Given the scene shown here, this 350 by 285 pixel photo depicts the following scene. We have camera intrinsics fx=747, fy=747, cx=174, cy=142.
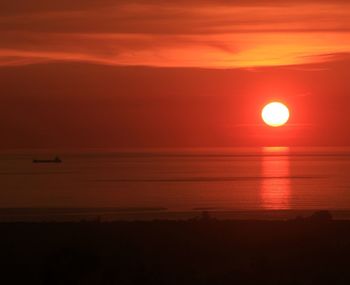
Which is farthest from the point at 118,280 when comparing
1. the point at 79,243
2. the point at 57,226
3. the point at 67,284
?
the point at 57,226

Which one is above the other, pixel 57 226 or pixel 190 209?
pixel 190 209

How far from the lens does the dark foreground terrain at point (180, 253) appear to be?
14.3 m

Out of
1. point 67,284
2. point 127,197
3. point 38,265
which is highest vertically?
point 127,197

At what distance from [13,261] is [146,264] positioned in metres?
2.97

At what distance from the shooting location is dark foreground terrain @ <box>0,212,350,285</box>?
1427 cm

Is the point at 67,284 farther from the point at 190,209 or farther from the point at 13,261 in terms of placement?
the point at 190,209

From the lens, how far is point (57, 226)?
24078mm

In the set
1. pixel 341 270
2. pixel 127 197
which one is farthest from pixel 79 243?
pixel 127 197

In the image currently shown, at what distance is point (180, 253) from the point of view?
1720 centimetres

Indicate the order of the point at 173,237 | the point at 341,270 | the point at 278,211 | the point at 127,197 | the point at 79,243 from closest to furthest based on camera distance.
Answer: the point at 341,270 → the point at 79,243 → the point at 173,237 → the point at 278,211 → the point at 127,197

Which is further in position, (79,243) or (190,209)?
(190,209)

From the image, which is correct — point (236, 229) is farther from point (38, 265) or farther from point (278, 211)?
point (278, 211)

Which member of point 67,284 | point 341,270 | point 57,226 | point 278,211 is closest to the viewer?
point 67,284

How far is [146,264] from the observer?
15.5 metres
